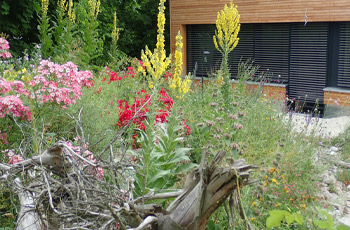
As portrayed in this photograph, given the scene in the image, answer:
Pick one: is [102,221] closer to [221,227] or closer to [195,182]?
[195,182]

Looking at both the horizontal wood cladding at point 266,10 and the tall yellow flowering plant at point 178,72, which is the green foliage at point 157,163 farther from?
the horizontal wood cladding at point 266,10

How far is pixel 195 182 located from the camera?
2715 millimetres

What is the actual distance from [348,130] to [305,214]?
4101 millimetres

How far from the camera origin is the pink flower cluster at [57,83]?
4840 mm

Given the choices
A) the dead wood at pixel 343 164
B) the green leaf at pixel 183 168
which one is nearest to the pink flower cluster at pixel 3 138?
the green leaf at pixel 183 168

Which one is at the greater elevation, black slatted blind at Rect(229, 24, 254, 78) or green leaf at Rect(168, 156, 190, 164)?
black slatted blind at Rect(229, 24, 254, 78)

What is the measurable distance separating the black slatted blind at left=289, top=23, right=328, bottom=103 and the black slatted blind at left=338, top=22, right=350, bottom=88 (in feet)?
1.35

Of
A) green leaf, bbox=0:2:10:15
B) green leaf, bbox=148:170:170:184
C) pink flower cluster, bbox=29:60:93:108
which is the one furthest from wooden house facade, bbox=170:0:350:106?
green leaf, bbox=148:170:170:184

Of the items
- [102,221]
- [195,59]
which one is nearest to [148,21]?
[195,59]

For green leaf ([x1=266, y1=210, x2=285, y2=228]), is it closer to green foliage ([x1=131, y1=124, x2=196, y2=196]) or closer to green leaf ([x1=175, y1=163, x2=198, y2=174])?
green foliage ([x1=131, y1=124, x2=196, y2=196])

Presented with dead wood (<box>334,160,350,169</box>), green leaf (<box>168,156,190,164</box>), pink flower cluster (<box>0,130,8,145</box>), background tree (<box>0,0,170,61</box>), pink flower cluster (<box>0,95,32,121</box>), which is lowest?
dead wood (<box>334,160,350,169</box>)

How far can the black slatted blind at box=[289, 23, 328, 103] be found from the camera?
12242 mm

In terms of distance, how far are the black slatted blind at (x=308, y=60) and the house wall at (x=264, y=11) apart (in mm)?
394

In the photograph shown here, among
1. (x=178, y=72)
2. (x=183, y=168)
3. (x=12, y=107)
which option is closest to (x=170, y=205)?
→ (x=183, y=168)
